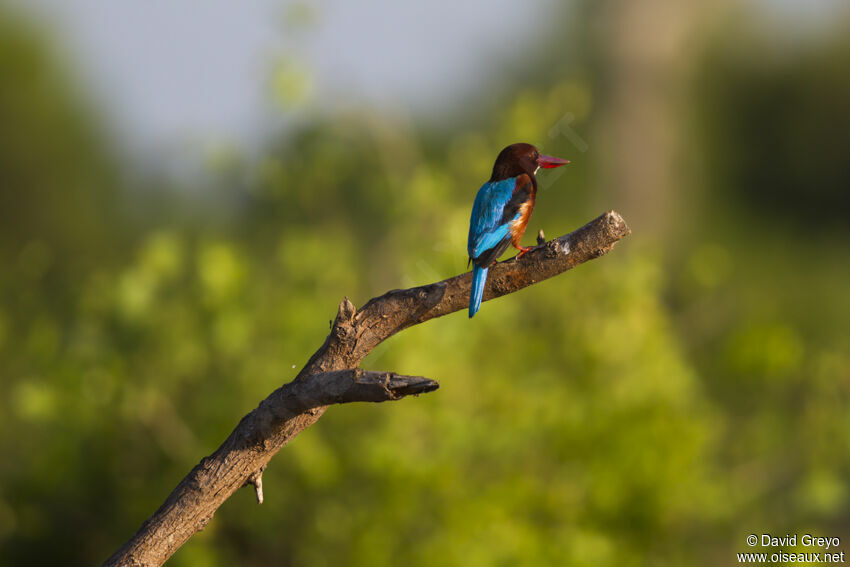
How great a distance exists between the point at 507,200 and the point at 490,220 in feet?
0.25

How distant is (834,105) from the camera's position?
49.9 ft

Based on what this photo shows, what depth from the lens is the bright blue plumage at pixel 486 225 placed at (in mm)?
1660

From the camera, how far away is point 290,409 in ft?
4.94

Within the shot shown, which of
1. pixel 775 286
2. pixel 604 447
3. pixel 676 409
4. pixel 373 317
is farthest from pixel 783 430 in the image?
pixel 775 286

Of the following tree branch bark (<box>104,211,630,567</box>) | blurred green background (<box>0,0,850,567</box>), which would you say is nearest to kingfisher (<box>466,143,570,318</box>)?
tree branch bark (<box>104,211,630,567</box>)

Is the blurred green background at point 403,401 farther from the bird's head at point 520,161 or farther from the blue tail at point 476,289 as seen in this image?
the blue tail at point 476,289

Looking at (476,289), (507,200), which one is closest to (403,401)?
(507,200)

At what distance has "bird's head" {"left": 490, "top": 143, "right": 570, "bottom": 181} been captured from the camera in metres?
1.91

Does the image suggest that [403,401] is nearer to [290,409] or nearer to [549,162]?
[549,162]

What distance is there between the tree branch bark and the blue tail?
0.12 feet

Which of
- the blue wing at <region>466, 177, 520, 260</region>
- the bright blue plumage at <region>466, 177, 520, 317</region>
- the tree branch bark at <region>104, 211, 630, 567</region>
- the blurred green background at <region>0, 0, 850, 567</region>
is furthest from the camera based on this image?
the blurred green background at <region>0, 0, 850, 567</region>

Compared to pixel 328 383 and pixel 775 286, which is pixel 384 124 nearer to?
pixel 328 383

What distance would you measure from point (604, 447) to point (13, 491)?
2462 mm

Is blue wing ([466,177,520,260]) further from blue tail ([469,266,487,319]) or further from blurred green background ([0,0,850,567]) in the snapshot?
blurred green background ([0,0,850,567])
